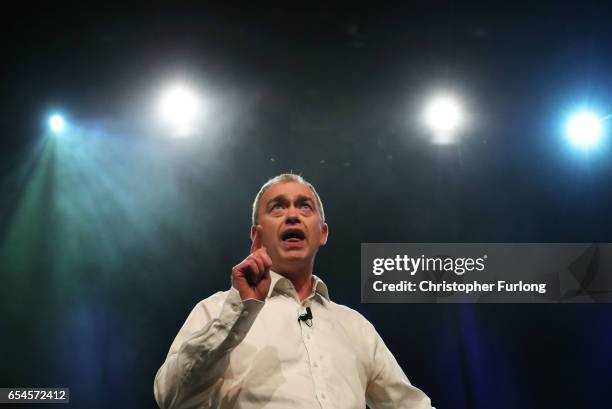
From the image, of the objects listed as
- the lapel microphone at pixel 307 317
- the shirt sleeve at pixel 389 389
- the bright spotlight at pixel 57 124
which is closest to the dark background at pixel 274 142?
the bright spotlight at pixel 57 124

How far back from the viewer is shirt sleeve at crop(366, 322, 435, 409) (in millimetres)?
1778

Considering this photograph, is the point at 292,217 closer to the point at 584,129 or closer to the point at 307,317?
the point at 307,317

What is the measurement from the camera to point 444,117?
3775mm

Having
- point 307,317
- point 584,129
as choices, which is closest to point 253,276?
point 307,317

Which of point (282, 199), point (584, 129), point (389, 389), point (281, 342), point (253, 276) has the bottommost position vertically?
point (389, 389)

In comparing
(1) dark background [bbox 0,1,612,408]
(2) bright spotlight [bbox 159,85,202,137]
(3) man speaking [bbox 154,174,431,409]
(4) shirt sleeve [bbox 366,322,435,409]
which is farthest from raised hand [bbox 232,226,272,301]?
(2) bright spotlight [bbox 159,85,202,137]

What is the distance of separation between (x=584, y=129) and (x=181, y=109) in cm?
286

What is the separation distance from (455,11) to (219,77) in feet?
5.75

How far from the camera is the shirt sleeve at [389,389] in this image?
178 centimetres

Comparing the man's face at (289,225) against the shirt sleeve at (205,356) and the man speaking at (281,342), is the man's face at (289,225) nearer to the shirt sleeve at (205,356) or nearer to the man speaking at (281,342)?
the man speaking at (281,342)

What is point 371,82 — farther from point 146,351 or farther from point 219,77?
point 146,351

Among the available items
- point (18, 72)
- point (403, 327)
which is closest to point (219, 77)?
point (18, 72)

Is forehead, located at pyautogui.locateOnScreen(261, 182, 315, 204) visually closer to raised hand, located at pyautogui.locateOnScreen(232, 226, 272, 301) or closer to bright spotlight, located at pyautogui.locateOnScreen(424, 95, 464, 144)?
raised hand, located at pyautogui.locateOnScreen(232, 226, 272, 301)

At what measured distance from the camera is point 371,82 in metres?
3.80
